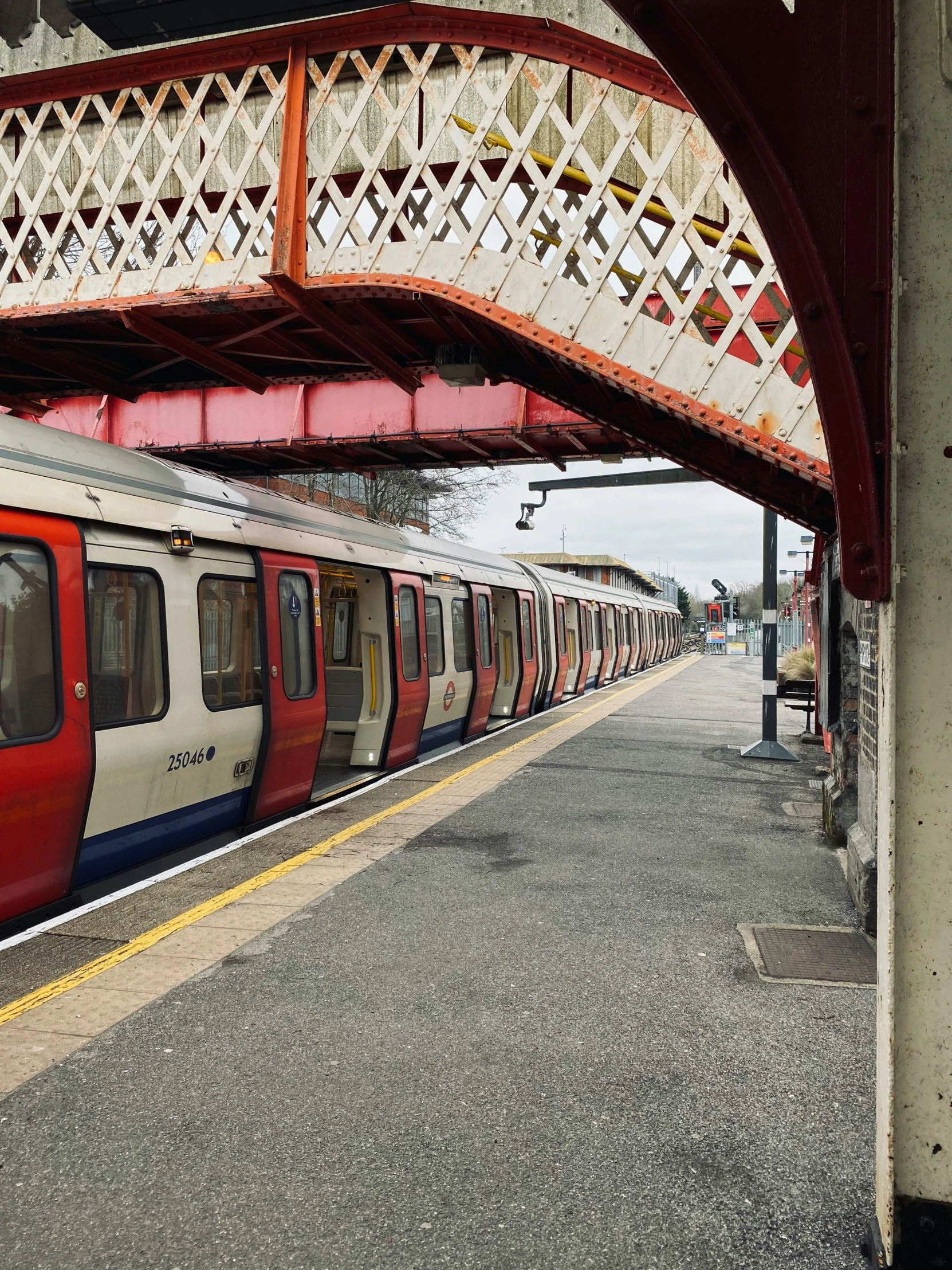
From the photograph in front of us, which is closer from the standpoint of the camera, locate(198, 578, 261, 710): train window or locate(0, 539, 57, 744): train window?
locate(0, 539, 57, 744): train window

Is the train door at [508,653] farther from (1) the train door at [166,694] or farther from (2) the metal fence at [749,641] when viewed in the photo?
(2) the metal fence at [749,641]

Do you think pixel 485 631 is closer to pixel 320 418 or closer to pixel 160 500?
pixel 320 418

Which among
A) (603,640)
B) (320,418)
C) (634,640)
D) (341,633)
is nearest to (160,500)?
(341,633)

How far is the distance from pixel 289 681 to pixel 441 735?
4591 mm

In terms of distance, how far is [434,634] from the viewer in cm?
1123

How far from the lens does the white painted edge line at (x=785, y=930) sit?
4.18 metres

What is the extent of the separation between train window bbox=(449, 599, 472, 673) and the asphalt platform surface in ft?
22.2

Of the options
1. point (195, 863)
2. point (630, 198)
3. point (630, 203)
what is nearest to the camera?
point (195, 863)

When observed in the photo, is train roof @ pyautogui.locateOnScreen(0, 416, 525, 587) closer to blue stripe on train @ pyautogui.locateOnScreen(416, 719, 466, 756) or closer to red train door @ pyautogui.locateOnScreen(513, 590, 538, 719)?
blue stripe on train @ pyautogui.locateOnScreen(416, 719, 466, 756)

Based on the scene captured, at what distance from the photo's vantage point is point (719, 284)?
17.8 ft

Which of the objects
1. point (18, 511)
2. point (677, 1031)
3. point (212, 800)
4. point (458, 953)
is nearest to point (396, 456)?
point (212, 800)

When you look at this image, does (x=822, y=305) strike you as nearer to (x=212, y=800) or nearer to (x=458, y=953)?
(x=458, y=953)

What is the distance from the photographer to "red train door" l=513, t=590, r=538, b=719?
1563 centimetres

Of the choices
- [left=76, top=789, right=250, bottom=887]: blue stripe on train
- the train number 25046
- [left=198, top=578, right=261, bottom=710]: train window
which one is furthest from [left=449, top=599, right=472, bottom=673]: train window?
the train number 25046
